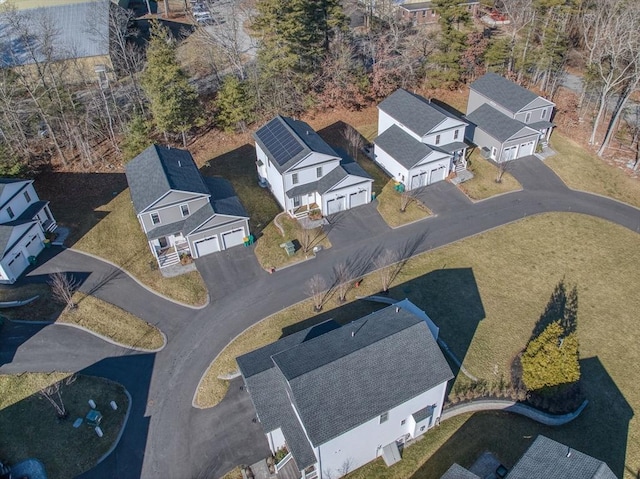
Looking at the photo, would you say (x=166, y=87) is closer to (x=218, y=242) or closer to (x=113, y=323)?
(x=218, y=242)

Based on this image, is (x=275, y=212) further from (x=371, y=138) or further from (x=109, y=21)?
(x=109, y=21)

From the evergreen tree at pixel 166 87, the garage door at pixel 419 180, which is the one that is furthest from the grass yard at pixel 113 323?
the garage door at pixel 419 180

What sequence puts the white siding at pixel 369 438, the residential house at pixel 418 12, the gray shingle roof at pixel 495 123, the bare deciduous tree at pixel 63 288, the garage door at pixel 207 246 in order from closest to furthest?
1. the white siding at pixel 369 438
2. the bare deciduous tree at pixel 63 288
3. the garage door at pixel 207 246
4. the gray shingle roof at pixel 495 123
5. the residential house at pixel 418 12

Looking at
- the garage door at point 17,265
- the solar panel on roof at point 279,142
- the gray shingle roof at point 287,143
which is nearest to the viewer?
the garage door at point 17,265

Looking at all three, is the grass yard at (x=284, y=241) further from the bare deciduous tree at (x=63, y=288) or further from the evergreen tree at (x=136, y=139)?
the evergreen tree at (x=136, y=139)

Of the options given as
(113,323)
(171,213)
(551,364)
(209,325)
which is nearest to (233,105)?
(171,213)
